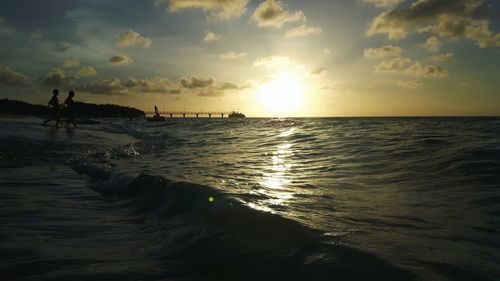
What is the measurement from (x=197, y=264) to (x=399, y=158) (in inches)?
314

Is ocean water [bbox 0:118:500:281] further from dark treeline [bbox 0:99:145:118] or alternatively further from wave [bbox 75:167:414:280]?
dark treeline [bbox 0:99:145:118]

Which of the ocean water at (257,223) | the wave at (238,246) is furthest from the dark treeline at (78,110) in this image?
the wave at (238,246)

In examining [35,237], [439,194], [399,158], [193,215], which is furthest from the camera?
[399,158]

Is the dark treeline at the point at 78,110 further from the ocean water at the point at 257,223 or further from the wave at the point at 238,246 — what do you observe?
the wave at the point at 238,246

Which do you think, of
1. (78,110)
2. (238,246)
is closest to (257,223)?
(238,246)

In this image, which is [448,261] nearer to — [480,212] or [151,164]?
[480,212]

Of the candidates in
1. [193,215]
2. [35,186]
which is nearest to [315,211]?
[193,215]

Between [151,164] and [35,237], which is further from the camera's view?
[151,164]

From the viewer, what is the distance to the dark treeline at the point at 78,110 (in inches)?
2743

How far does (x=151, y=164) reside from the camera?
9.96 metres

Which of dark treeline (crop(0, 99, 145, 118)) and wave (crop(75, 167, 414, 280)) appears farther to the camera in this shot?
dark treeline (crop(0, 99, 145, 118))

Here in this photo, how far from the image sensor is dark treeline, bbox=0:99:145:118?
69.7 metres

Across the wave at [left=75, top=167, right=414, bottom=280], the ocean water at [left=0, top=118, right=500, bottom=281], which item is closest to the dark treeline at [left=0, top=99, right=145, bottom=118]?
the ocean water at [left=0, top=118, right=500, bottom=281]

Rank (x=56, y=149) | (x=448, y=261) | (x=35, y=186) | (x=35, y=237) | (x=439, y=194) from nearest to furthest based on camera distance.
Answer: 1. (x=448, y=261)
2. (x=35, y=237)
3. (x=439, y=194)
4. (x=35, y=186)
5. (x=56, y=149)
